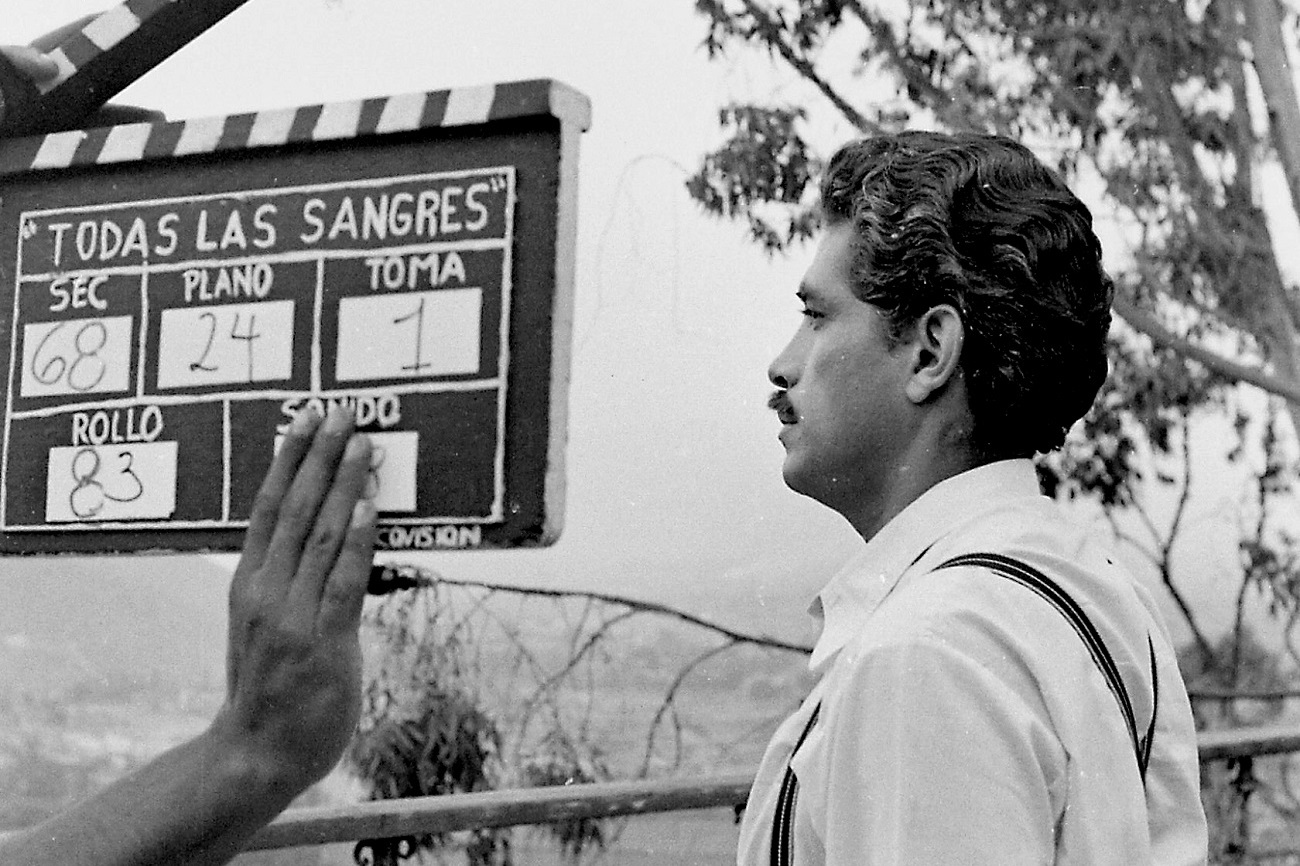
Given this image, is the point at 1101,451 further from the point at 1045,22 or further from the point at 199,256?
the point at 199,256

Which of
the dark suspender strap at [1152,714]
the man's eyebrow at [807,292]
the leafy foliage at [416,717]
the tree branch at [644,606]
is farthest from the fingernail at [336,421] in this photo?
the leafy foliage at [416,717]

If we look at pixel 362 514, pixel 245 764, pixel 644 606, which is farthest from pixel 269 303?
pixel 644 606

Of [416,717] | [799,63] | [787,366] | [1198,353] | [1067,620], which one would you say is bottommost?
[416,717]

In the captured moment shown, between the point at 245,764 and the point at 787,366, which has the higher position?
the point at 787,366

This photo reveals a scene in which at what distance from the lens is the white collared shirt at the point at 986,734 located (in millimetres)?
1116

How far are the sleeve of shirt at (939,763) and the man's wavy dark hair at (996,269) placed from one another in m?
0.37

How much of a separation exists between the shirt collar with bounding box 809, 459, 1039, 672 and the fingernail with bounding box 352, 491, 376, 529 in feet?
1.49

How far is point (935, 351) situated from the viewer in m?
1.48

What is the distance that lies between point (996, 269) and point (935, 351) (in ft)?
0.31

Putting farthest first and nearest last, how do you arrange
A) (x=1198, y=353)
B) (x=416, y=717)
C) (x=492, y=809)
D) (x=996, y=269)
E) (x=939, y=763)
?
(x=1198, y=353), (x=416, y=717), (x=492, y=809), (x=996, y=269), (x=939, y=763)

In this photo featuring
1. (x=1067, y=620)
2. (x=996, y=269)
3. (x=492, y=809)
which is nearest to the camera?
(x=1067, y=620)

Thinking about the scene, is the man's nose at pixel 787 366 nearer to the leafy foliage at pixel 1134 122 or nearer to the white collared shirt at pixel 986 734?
the white collared shirt at pixel 986 734

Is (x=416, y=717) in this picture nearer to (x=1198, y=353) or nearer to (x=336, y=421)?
(x=1198, y=353)

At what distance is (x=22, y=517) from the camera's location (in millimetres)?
1425
